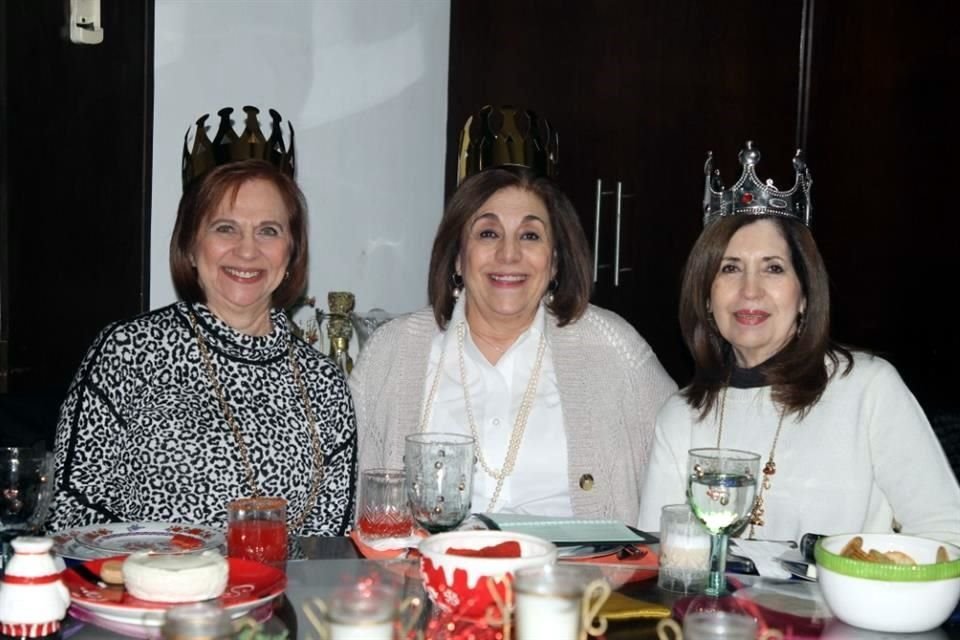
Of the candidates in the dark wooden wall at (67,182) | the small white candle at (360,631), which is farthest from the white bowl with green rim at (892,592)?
the dark wooden wall at (67,182)

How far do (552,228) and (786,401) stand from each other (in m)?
0.76

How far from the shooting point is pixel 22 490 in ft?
5.27

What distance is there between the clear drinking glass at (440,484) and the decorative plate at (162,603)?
243mm

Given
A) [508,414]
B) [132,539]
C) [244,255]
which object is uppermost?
[244,255]

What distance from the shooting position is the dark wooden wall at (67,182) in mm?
3338

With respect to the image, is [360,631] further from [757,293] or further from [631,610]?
[757,293]

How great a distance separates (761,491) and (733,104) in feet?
4.53

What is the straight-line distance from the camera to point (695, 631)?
4.01 feet

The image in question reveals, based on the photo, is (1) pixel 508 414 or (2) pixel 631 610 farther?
(1) pixel 508 414

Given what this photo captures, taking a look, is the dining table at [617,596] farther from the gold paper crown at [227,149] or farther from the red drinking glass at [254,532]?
the gold paper crown at [227,149]

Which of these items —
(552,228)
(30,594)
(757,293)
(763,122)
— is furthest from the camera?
(763,122)

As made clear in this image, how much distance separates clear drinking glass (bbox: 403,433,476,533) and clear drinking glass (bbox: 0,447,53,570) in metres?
0.49

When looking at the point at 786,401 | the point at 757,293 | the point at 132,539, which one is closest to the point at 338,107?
the point at 757,293

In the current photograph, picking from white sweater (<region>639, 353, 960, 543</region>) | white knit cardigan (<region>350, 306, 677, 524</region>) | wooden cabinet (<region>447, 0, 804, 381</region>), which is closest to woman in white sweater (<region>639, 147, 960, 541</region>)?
white sweater (<region>639, 353, 960, 543</region>)
